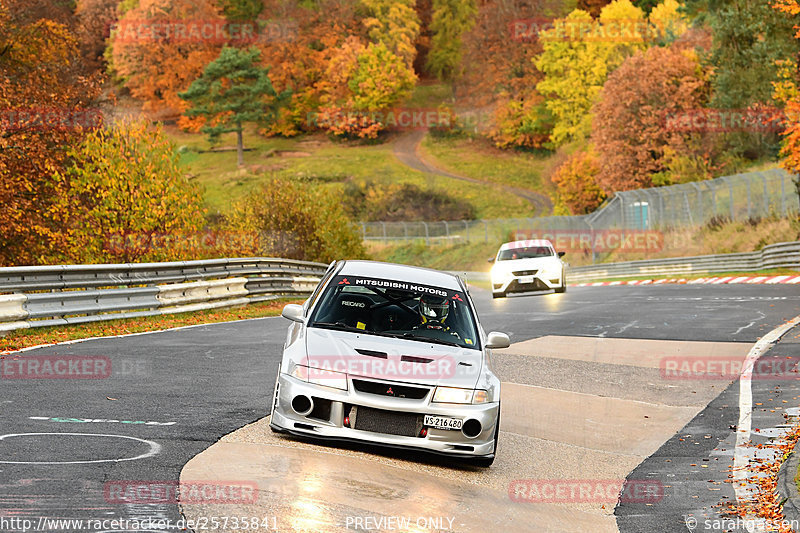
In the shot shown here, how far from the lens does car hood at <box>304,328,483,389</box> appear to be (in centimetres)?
805

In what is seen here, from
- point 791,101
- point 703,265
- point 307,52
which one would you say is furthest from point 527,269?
point 307,52

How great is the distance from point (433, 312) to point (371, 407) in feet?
6.30

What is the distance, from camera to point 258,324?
20344mm

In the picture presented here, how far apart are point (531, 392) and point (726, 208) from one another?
33.4m

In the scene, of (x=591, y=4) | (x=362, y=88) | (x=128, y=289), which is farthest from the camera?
(x=591, y=4)

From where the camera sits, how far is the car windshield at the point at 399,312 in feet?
29.4

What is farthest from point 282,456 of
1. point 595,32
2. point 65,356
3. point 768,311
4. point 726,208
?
point 595,32

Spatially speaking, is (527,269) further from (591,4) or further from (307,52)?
(307,52)

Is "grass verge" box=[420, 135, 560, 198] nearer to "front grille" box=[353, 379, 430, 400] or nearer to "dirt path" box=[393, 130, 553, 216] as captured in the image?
"dirt path" box=[393, 130, 553, 216]

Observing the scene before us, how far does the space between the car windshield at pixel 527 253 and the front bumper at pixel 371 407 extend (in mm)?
20630

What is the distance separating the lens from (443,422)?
316 inches

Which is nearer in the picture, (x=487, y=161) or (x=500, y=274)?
(x=500, y=274)

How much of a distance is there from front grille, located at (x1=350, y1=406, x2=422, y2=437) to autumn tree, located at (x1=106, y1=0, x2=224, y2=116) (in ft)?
394

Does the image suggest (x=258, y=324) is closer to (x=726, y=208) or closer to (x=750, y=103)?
(x=726, y=208)
